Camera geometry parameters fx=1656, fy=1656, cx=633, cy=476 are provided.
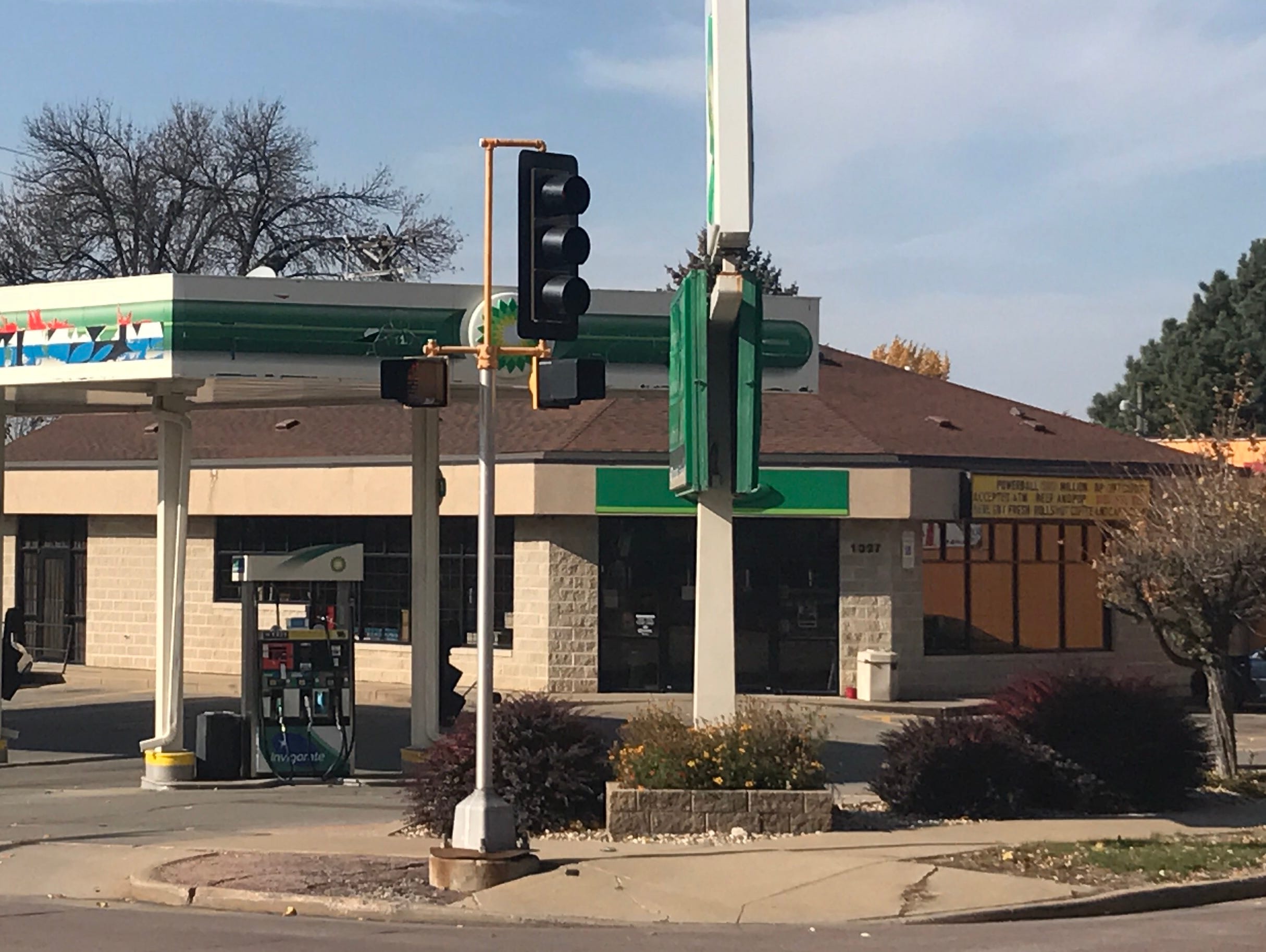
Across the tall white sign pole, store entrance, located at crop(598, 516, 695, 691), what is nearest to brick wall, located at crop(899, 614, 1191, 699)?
store entrance, located at crop(598, 516, 695, 691)

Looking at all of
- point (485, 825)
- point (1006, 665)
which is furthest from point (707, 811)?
point (1006, 665)

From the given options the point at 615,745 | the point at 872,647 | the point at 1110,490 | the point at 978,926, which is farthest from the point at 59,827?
the point at 1110,490

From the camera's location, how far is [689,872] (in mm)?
12008

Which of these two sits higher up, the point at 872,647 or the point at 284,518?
the point at 284,518

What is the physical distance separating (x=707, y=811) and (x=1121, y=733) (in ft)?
14.6

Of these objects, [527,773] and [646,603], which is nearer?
[527,773]

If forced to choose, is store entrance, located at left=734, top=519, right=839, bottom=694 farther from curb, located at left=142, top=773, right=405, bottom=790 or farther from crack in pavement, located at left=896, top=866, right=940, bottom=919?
crack in pavement, located at left=896, top=866, right=940, bottom=919

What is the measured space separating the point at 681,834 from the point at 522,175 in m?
5.52

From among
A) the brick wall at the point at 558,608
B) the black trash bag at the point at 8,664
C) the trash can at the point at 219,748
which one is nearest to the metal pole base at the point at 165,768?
the trash can at the point at 219,748

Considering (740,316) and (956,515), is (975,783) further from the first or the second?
(956,515)

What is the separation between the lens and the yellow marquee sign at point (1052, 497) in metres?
29.3

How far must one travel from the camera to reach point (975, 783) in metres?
15.0

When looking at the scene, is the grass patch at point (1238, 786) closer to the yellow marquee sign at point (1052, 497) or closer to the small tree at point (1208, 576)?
the small tree at point (1208, 576)

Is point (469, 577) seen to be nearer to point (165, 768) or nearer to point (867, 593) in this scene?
point (867, 593)
